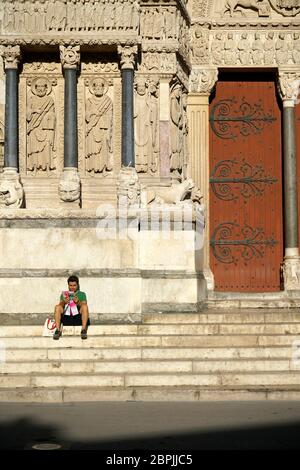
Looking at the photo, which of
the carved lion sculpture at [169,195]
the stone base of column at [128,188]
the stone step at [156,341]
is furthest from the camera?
the carved lion sculpture at [169,195]

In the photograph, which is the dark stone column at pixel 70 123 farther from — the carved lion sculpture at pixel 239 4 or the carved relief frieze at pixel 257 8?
the carved lion sculpture at pixel 239 4

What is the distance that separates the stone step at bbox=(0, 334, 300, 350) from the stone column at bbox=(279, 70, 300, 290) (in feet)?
16.0

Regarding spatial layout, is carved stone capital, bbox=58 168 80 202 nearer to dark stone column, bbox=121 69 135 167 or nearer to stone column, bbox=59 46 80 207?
stone column, bbox=59 46 80 207

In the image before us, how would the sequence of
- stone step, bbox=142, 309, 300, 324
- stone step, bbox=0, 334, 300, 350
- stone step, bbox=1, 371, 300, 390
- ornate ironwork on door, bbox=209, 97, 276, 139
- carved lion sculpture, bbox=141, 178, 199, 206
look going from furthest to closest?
ornate ironwork on door, bbox=209, 97, 276, 139 < carved lion sculpture, bbox=141, 178, 199, 206 < stone step, bbox=142, 309, 300, 324 < stone step, bbox=0, 334, 300, 350 < stone step, bbox=1, 371, 300, 390

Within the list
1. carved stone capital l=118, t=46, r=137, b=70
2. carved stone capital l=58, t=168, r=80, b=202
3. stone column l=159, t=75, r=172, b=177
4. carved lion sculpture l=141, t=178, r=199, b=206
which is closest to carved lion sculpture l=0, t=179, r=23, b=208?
carved stone capital l=58, t=168, r=80, b=202

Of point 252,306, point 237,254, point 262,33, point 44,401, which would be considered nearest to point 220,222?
point 237,254

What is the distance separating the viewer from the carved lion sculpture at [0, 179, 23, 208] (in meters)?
13.8

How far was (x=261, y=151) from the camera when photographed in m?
17.1

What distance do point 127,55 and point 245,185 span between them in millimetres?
4054

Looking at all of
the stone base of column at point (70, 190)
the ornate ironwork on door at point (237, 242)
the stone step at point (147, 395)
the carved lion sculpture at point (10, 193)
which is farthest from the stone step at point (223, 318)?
the ornate ironwork on door at point (237, 242)

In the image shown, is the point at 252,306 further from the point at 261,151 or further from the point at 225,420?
the point at 225,420

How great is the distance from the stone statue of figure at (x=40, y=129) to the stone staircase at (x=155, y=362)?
3.99m

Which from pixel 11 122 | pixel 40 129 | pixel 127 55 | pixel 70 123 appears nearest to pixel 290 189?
pixel 127 55

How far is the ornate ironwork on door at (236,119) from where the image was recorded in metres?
17.1
